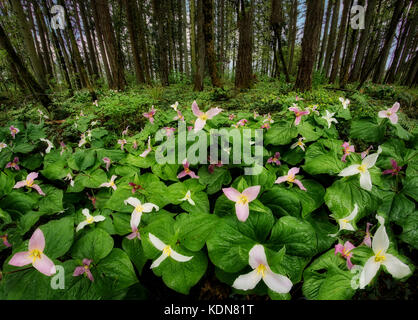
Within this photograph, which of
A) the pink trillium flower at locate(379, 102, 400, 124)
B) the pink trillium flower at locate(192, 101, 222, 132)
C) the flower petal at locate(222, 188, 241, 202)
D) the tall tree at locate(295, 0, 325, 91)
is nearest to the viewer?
the flower petal at locate(222, 188, 241, 202)

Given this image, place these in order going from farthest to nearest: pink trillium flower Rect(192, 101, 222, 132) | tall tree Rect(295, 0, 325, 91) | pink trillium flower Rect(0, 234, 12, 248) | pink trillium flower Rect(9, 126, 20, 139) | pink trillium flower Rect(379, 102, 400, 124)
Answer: tall tree Rect(295, 0, 325, 91) → pink trillium flower Rect(9, 126, 20, 139) → pink trillium flower Rect(379, 102, 400, 124) → pink trillium flower Rect(192, 101, 222, 132) → pink trillium flower Rect(0, 234, 12, 248)

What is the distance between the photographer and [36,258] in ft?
2.83

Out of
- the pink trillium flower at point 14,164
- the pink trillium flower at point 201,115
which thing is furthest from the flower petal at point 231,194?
the pink trillium flower at point 14,164

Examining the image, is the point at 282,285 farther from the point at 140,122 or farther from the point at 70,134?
the point at 140,122

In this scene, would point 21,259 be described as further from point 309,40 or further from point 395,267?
point 309,40

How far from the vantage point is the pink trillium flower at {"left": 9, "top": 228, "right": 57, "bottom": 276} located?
2.73 ft

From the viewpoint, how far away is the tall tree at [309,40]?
456cm

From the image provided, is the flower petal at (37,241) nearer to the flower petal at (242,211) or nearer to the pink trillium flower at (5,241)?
the pink trillium flower at (5,241)

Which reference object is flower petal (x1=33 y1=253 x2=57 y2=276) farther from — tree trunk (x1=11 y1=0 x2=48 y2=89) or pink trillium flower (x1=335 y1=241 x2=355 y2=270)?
tree trunk (x1=11 y1=0 x2=48 y2=89)

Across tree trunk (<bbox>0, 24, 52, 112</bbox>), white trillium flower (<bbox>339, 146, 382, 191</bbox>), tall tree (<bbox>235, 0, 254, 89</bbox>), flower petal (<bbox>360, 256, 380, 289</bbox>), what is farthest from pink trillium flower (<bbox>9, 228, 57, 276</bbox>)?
tall tree (<bbox>235, 0, 254, 89</bbox>)

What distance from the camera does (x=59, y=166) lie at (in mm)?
1851

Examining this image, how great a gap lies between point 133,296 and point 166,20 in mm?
18719

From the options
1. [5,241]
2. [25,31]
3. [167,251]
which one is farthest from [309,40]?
[25,31]

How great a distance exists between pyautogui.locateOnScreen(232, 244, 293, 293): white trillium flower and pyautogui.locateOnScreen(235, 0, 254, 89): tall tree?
6697 mm
